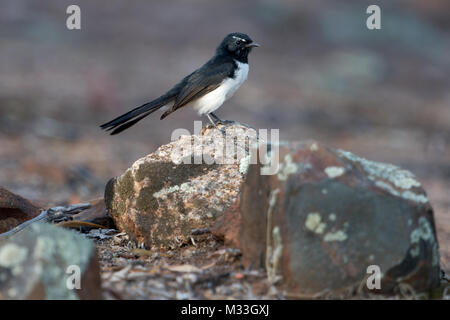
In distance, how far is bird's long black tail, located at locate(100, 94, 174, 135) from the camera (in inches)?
225

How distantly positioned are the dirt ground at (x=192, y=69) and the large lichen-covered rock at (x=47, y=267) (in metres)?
0.30

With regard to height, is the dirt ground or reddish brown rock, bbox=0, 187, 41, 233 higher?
the dirt ground

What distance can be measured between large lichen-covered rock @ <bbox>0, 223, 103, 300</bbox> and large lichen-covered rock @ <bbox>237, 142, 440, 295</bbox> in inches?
39.1

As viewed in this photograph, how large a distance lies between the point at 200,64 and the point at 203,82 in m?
11.6

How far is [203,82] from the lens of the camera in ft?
19.9

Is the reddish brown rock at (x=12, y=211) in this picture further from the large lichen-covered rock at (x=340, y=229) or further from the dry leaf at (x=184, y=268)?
the large lichen-covered rock at (x=340, y=229)

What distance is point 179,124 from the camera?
12977 mm

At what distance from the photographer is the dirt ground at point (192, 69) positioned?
898 centimetres

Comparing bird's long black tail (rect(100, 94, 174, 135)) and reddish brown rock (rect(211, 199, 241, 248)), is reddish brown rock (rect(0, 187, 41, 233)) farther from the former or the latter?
reddish brown rock (rect(211, 199, 241, 248))

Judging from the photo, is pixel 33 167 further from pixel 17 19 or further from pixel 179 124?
pixel 17 19

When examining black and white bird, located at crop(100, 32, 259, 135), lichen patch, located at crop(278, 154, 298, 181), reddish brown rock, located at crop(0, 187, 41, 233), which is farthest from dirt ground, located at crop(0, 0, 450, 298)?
black and white bird, located at crop(100, 32, 259, 135)
